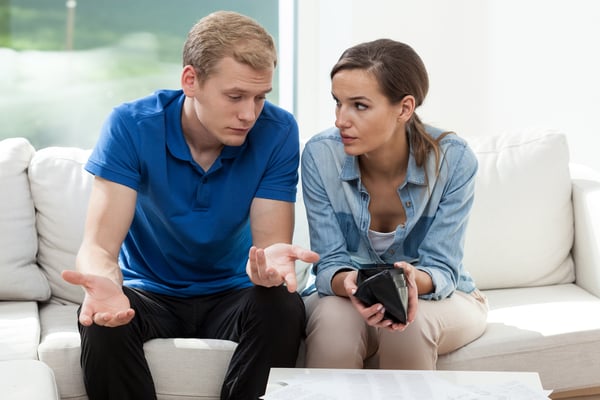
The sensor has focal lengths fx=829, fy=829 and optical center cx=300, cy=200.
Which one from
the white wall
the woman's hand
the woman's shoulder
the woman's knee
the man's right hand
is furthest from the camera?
the white wall

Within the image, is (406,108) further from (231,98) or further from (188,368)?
A: (188,368)

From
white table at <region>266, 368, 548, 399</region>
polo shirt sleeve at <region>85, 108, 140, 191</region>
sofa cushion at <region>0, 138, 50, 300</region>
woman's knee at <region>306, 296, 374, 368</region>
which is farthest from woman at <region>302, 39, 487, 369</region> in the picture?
sofa cushion at <region>0, 138, 50, 300</region>

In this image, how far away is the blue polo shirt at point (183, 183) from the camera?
1967mm

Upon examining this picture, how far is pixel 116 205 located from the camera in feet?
6.28

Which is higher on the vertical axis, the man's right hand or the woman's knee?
the man's right hand

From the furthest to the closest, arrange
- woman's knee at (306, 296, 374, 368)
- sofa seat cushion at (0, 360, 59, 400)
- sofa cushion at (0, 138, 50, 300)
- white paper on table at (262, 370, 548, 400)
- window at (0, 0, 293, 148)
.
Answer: window at (0, 0, 293, 148)
sofa cushion at (0, 138, 50, 300)
woman's knee at (306, 296, 374, 368)
sofa seat cushion at (0, 360, 59, 400)
white paper on table at (262, 370, 548, 400)

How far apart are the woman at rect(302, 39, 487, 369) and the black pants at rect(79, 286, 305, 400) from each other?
0.30 ft

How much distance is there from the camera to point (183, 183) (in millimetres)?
1991

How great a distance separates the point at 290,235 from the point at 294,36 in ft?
6.08

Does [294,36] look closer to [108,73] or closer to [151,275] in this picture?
[108,73]

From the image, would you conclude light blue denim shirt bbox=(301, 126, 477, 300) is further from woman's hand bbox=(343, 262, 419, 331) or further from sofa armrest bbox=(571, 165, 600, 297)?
sofa armrest bbox=(571, 165, 600, 297)

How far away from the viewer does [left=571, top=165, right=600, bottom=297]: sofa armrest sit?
238 cm

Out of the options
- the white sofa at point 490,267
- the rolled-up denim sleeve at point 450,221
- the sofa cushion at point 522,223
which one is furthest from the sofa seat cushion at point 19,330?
the sofa cushion at point 522,223

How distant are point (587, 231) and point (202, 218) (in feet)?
3.80
